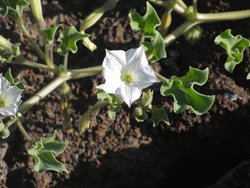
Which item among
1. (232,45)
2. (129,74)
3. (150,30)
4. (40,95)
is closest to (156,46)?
(150,30)

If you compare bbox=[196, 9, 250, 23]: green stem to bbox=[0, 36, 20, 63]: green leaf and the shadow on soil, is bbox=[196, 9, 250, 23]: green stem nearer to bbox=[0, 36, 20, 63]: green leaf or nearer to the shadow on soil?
the shadow on soil

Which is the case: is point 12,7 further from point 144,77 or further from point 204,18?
point 204,18

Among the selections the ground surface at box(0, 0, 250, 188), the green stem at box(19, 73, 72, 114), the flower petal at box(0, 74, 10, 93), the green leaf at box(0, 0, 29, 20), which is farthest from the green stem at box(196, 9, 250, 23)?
the flower petal at box(0, 74, 10, 93)

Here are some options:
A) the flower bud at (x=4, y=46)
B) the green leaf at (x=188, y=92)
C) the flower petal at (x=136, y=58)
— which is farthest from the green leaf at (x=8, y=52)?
the green leaf at (x=188, y=92)

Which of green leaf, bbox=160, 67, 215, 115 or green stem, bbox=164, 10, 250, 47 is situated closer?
green leaf, bbox=160, 67, 215, 115

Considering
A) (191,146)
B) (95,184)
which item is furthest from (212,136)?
(95,184)
